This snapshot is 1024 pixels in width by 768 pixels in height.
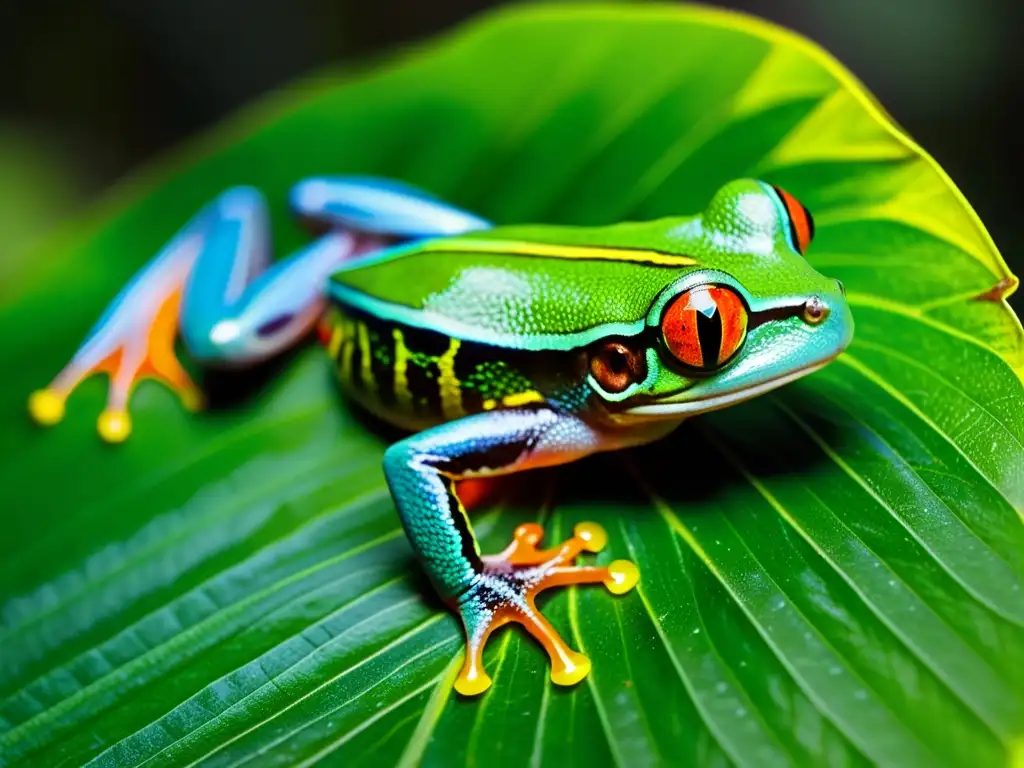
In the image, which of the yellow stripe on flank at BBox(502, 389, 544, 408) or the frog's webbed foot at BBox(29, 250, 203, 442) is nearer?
the yellow stripe on flank at BBox(502, 389, 544, 408)

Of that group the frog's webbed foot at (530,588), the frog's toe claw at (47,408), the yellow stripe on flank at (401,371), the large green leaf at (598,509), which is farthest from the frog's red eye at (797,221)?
the frog's toe claw at (47,408)

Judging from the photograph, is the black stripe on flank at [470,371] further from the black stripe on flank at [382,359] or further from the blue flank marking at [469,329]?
the black stripe on flank at [382,359]

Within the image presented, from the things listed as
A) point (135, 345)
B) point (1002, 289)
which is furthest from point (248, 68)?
point (1002, 289)

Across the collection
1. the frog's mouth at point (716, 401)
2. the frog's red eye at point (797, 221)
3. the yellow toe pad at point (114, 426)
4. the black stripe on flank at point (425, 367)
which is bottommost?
the frog's mouth at point (716, 401)

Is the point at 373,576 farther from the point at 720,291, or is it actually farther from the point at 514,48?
the point at 514,48

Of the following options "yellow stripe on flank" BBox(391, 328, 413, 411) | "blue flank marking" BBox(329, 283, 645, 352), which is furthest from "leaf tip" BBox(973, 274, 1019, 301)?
"yellow stripe on flank" BBox(391, 328, 413, 411)

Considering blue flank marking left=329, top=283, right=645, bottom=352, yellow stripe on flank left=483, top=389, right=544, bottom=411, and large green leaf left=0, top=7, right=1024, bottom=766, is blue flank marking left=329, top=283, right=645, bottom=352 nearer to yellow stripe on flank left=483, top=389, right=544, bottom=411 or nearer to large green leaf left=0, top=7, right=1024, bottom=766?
yellow stripe on flank left=483, top=389, right=544, bottom=411

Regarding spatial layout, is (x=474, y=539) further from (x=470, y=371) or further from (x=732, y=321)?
(x=732, y=321)
